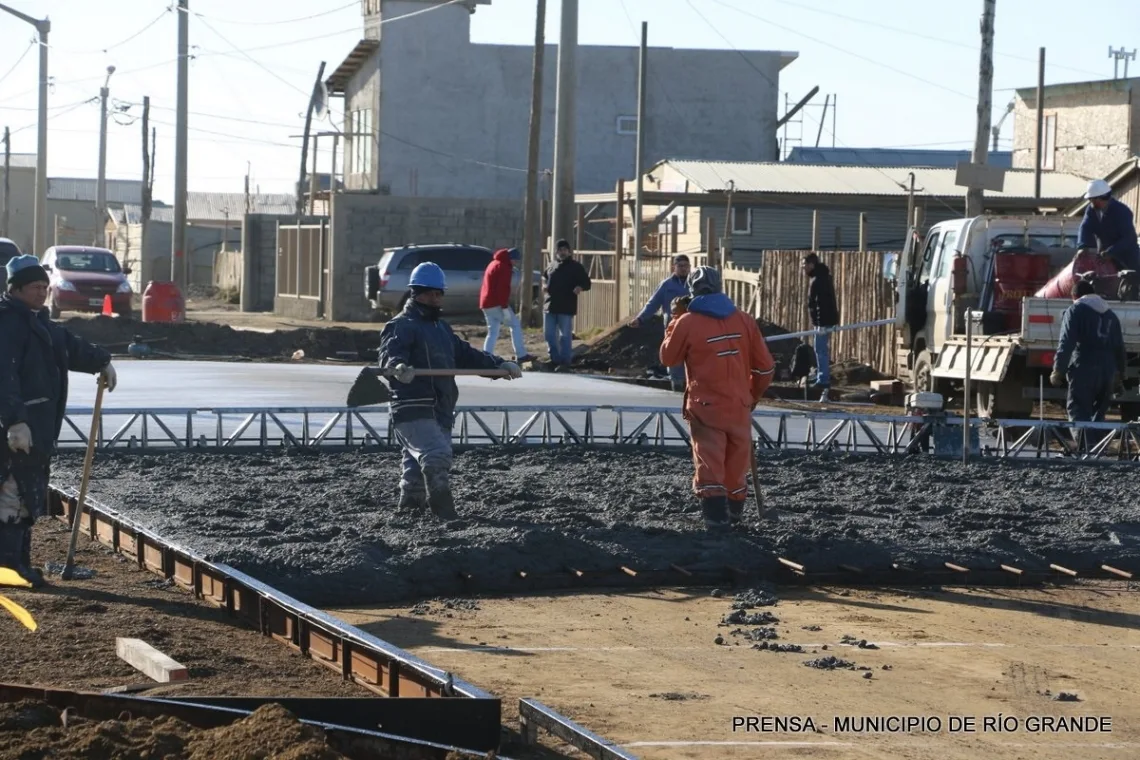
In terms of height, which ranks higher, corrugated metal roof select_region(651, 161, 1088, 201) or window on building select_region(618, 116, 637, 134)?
window on building select_region(618, 116, 637, 134)

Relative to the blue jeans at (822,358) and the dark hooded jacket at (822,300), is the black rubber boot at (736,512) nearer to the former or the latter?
the blue jeans at (822,358)

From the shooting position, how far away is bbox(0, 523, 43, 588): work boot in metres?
9.05

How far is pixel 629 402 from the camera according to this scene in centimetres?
1889

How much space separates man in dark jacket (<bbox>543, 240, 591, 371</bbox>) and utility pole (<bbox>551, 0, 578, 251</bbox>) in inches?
172

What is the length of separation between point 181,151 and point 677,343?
2783 cm

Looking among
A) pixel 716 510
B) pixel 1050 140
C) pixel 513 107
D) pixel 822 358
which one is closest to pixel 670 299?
pixel 822 358

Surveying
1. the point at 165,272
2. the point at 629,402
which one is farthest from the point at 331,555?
the point at 165,272

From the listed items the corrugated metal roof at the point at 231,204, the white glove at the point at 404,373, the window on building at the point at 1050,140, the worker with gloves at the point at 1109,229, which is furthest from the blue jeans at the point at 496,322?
the corrugated metal roof at the point at 231,204

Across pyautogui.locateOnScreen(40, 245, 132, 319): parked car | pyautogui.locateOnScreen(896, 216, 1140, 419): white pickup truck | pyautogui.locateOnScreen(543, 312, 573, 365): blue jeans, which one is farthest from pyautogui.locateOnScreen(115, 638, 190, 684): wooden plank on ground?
pyautogui.locateOnScreen(40, 245, 132, 319): parked car

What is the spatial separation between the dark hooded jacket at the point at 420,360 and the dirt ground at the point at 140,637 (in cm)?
200

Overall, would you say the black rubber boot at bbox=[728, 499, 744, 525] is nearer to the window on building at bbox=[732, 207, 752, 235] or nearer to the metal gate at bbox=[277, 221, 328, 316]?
the window on building at bbox=[732, 207, 752, 235]

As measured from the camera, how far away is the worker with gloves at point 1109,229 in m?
17.1

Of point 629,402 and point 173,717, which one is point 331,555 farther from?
point 629,402

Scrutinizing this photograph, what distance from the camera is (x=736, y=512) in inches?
430
